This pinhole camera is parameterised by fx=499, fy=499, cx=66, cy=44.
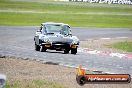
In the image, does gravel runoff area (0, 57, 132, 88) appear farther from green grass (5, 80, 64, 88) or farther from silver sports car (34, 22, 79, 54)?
silver sports car (34, 22, 79, 54)

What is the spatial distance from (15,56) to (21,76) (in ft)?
23.7

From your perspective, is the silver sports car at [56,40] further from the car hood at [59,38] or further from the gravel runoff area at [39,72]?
the gravel runoff area at [39,72]

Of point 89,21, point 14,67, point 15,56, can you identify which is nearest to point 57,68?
point 14,67

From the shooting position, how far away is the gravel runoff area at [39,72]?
57.3 ft

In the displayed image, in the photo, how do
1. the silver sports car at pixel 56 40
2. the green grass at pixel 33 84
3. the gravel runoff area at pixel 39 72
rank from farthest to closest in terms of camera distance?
the silver sports car at pixel 56 40, the gravel runoff area at pixel 39 72, the green grass at pixel 33 84

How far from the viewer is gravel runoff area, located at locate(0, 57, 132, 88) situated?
57.3ft

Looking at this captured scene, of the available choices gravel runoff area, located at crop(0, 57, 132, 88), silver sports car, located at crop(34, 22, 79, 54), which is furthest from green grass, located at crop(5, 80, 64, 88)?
silver sports car, located at crop(34, 22, 79, 54)

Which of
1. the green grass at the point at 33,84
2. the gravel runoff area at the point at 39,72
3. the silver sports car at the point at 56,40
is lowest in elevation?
the silver sports car at the point at 56,40

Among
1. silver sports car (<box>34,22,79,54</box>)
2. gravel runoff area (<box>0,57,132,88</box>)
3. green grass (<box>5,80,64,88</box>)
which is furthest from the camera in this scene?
silver sports car (<box>34,22,79,54</box>)

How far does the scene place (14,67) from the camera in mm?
21484

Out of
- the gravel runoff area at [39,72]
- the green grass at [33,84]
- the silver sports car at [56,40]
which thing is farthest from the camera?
the silver sports car at [56,40]

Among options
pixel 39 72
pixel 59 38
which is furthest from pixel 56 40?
pixel 39 72

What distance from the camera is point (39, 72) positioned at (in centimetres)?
2002

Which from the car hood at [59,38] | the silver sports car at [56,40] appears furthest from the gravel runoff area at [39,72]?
the car hood at [59,38]
